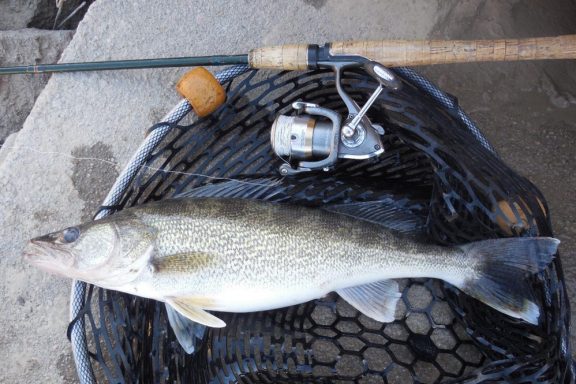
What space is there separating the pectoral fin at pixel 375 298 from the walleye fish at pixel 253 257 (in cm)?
8

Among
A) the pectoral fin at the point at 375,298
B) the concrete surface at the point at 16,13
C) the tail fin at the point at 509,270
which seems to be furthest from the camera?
the concrete surface at the point at 16,13

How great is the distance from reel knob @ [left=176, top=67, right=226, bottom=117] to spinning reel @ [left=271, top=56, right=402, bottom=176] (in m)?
0.36

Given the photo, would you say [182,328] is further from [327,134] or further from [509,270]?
[509,270]

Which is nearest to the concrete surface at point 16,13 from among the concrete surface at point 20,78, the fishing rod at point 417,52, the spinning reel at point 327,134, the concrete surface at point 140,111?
the concrete surface at point 20,78

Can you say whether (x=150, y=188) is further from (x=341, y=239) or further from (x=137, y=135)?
(x=341, y=239)

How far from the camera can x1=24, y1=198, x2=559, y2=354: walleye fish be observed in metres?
2.14

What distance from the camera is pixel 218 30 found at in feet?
9.50

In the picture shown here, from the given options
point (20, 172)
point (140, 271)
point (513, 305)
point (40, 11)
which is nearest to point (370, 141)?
point (513, 305)

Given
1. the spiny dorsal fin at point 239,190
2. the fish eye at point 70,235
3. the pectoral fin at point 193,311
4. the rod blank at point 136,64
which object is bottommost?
the pectoral fin at point 193,311

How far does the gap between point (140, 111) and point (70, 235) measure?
0.91 m

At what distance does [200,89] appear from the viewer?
2.40m

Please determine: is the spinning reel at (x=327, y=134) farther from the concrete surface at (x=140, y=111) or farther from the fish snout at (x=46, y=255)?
the fish snout at (x=46, y=255)

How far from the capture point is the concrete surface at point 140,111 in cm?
269

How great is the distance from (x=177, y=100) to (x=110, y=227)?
0.95 m
